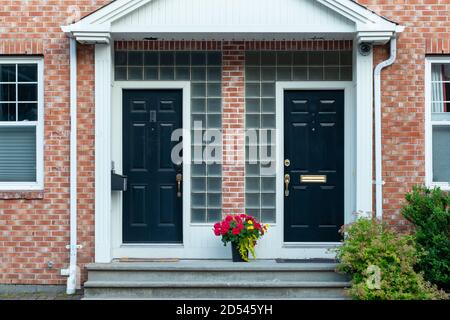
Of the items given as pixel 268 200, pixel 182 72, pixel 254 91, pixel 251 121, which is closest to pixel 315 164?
pixel 268 200

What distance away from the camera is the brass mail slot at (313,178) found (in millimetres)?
9258

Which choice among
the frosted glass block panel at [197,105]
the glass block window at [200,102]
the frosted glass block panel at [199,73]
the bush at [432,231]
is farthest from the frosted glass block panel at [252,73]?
the bush at [432,231]

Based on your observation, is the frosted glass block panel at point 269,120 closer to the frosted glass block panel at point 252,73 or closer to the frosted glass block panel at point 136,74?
the frosted glass block panel at point 252,73

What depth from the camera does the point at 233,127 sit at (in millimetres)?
9172

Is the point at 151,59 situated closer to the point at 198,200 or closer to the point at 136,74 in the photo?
the point at 136,74

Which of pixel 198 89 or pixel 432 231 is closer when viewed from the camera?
pixel 432 231

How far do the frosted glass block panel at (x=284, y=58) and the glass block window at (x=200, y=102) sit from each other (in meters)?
0.80

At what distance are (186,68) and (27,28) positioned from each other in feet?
6.95

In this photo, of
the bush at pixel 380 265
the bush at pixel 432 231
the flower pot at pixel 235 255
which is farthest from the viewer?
the flower pot at pixel 235 255

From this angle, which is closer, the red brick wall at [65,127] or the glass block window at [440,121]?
the red brick wall at [65,127]

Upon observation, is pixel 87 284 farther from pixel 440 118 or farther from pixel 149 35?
pixel 440 118

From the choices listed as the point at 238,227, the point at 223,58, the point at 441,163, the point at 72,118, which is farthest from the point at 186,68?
the point at 441,163

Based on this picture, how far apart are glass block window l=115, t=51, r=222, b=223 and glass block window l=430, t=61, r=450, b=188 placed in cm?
281

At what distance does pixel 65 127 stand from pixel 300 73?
10.5 feet
